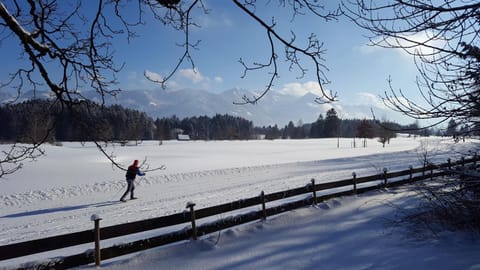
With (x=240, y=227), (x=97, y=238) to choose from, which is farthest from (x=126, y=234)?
(x=240, y=227)

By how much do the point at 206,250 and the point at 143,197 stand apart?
10.5 metres

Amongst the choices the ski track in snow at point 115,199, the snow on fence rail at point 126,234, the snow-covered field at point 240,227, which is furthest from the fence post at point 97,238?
the ski track in snow at point 115,199

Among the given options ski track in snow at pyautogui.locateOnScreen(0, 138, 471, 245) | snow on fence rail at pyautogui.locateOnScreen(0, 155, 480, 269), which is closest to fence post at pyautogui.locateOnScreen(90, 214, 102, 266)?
snow on fence rail at pyautogui.locateOnScreen(0, 155, 480, 269)

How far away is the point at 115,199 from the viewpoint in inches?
628

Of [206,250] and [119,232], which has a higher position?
[119,232]

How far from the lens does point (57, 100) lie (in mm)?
3719

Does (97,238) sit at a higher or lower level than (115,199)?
higher

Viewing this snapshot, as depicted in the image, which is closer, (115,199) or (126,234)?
(126,234)

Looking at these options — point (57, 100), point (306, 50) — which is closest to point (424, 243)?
point (306, 50)

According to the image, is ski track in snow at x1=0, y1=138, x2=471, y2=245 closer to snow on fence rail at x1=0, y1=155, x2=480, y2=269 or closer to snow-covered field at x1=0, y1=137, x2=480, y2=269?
snow-covered field at x1=0, y1=137, x2=480, y2=269

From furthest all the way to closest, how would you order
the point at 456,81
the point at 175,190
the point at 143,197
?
1. the point at 175,190
2. the point at 143,197
3. the point at 456,81

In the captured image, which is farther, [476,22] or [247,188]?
[247,188]

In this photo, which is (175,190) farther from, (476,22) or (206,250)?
(476,22)

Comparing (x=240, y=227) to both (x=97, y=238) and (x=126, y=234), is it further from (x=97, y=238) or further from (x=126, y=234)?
(x=97, y=238)
